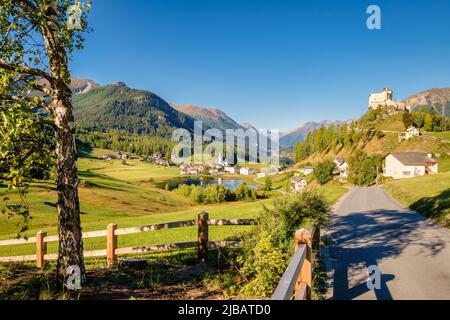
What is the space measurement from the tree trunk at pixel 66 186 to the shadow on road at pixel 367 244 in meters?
6.97

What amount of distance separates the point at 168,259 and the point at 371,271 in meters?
7.60

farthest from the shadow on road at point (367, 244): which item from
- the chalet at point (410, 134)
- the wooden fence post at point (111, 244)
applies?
the chalet at point (410, 134)

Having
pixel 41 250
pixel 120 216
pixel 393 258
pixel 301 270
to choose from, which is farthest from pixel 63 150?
pixel 120 216

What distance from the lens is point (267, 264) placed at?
7.70 m

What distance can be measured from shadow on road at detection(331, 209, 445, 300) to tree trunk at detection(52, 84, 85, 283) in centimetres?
697

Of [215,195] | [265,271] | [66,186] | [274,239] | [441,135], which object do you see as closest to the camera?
[265,271]

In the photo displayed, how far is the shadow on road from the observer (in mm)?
8312

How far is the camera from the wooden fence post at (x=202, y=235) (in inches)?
429

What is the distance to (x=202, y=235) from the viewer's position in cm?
1097

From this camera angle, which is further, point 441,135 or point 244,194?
point 441,135

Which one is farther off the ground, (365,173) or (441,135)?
(441,135)

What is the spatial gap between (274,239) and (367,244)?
6.40m

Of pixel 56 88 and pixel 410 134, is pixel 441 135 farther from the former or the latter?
pixel 56 88

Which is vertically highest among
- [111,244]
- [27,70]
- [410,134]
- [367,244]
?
[410,134]
